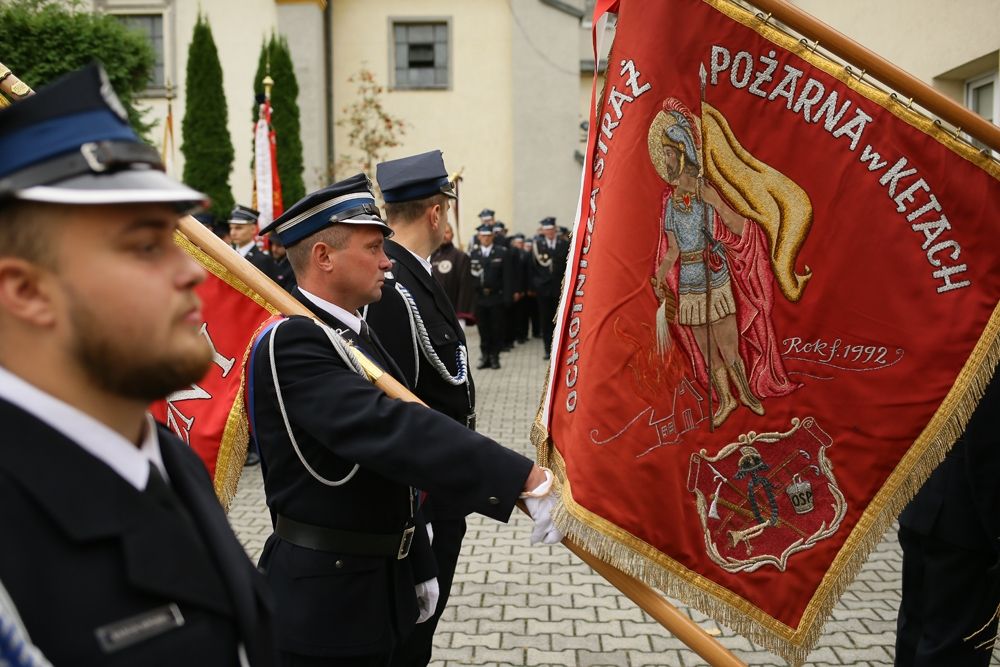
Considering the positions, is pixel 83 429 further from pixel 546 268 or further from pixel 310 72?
pixel 310 72

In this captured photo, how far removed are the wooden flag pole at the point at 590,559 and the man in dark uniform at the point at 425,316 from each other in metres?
0.75

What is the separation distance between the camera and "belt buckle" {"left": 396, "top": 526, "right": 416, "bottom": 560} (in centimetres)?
270

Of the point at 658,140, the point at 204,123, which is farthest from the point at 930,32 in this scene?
the point at 204,123

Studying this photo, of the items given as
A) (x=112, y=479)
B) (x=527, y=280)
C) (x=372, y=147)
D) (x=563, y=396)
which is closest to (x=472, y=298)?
(x=527, y=280)

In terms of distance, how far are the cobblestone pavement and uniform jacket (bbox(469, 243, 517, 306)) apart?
835cm

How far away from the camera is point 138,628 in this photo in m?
1.24

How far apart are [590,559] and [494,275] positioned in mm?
12839

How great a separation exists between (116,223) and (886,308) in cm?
197

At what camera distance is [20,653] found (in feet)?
3.55

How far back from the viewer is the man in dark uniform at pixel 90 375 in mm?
1196

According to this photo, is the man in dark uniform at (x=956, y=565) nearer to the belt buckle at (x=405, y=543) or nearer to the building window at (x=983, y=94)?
the belt buckle at (x=405, y=543)

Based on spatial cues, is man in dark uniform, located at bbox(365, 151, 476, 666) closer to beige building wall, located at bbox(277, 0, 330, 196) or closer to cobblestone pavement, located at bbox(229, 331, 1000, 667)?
cobblestone pavement, located at bbox(229, 331, 1000, 667)

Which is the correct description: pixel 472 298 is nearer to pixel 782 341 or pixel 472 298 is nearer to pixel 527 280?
pixel 527 280

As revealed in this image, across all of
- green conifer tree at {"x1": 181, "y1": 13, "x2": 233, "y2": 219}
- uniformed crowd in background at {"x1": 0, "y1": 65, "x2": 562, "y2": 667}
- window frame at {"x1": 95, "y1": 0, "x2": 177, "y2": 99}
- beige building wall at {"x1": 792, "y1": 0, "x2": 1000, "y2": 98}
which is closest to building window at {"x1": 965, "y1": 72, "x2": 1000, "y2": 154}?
beige building wall at {"x1": 792, "y1": 0, "x2": 1000, "y2": 98}
